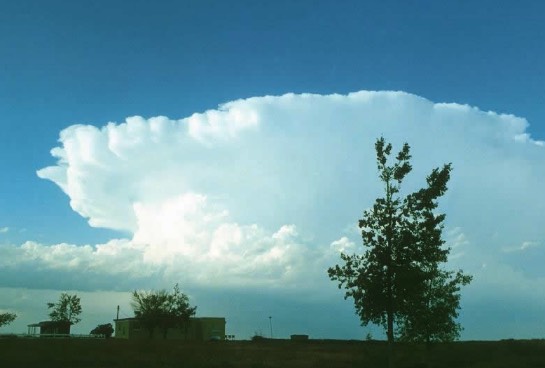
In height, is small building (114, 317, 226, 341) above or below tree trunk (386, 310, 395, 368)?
below

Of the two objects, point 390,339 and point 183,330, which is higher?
point 390,339

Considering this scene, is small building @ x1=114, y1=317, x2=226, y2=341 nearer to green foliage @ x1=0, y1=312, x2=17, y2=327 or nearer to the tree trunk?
green foliage @ x1=0, y1=312, x2=17, y2=327

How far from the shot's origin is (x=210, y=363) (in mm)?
45906

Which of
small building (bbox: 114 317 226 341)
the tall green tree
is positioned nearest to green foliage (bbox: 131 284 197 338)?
small building (bbox: 114 317 226 341)

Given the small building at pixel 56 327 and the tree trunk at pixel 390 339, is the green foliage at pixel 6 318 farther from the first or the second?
the tree trunk at pixel 390 339

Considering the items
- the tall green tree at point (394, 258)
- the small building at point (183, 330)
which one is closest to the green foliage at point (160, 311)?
the small building at point (183, 330)

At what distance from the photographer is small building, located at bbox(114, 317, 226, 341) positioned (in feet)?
379

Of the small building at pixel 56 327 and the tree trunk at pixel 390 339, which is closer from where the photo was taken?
the tree trunk at pixel 390 339

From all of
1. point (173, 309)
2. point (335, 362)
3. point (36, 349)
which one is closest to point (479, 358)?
point (335, 362)

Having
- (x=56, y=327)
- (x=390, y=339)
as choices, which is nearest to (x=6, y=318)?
(x=56, y=327)

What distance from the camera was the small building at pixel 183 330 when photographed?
116 meters

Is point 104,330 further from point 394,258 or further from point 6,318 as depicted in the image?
point 394,258

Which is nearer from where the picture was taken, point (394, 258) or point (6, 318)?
point (394, 258)

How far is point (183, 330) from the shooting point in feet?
385
